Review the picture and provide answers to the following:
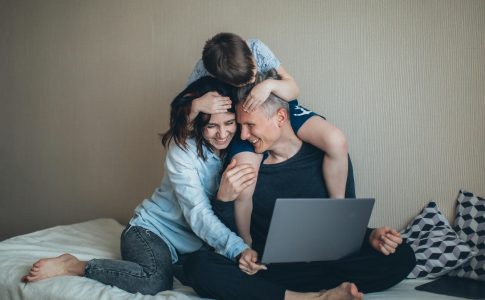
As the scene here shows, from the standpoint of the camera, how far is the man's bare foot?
1779 millimetres

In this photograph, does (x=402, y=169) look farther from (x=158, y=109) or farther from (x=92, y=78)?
(x=92, y=78)

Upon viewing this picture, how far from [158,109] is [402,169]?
50.7 inches

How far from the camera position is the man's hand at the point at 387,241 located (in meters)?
1.71

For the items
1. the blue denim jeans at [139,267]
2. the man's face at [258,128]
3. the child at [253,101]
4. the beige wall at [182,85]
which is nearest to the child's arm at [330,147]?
the child at [253,101]

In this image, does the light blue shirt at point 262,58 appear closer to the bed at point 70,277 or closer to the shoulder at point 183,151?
the shoulder at point 183,151

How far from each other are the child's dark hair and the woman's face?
0.14 metres

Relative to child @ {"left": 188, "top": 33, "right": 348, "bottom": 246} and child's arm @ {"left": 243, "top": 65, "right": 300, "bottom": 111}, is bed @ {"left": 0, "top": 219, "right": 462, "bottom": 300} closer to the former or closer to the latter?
child @ {"left": 188, "top": 33, "right": 348, "bottom": 246}

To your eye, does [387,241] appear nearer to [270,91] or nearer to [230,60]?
[270,91]

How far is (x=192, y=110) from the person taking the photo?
1.83 m

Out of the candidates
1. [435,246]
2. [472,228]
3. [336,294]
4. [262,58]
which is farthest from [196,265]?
[472,228]

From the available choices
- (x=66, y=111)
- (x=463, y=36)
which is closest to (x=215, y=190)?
(x=463, y=36)

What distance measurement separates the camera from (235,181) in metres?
1.72

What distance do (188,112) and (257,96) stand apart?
0.28 meters

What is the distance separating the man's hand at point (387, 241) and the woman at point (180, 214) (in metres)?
0.47
